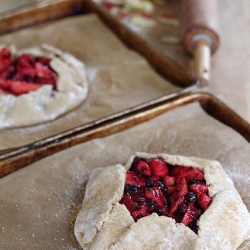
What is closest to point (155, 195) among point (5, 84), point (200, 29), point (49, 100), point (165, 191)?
point (165, 191)

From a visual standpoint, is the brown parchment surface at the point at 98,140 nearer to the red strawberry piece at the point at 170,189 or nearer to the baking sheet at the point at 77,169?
the baking sheet at the point at 77,169

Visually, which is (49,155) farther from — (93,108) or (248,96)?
(248,96)

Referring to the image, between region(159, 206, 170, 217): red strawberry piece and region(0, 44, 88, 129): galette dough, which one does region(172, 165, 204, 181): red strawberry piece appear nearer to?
region(159, 206, 170, 217): red strawberry piece

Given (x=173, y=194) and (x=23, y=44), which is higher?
(x=173, y=194)

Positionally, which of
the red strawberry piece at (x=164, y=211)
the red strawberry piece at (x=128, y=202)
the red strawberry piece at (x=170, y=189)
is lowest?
the red strawberry piece at (x=128, y=202)

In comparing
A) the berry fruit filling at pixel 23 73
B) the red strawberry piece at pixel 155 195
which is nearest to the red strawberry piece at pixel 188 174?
the red strawberry piece at pixel 155 195

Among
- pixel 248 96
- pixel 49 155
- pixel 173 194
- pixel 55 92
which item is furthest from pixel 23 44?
pixel 173 194

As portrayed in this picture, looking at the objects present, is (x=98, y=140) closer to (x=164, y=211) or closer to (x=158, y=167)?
(x=158, y=167)

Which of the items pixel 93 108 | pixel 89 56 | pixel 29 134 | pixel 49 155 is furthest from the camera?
pixel 89 56
